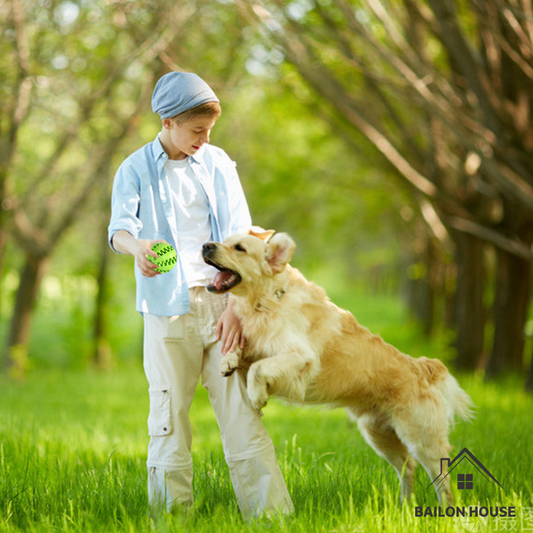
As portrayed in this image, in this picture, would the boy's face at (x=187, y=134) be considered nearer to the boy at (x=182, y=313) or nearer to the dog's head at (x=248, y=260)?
the boy at (x=182, y=313)

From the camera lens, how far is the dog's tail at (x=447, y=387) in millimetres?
4621

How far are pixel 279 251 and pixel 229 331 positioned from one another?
1.77ft

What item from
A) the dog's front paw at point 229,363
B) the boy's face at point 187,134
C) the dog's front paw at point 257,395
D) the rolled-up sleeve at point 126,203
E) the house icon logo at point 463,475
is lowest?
the house icon logo at point 463,475

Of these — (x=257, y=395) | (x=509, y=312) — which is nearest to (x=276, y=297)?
(x=257, y=395)

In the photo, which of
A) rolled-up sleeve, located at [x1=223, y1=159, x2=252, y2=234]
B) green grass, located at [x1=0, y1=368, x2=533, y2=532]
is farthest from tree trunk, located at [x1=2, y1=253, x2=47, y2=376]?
rolled-up sleeve, located at [x1=223, y1=159, x2=252, y2=234]

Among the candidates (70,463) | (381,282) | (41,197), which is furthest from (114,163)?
(381,282)

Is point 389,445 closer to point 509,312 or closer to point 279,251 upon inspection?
point 279,251

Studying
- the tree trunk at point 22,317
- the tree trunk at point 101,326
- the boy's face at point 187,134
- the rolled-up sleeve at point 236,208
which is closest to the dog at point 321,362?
the rolled-up sleeve at point 236,208

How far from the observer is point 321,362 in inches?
165

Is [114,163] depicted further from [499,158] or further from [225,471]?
[225,471]

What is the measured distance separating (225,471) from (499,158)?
5.85 meters

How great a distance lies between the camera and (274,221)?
23.8 m

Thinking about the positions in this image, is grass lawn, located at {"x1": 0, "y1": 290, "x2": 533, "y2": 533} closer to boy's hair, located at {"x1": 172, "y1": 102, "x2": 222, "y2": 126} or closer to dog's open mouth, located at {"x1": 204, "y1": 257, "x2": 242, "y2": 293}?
dog's open mouth, located at {"x1": 204, "y1": 257, "x2": 242, "y2": 293}

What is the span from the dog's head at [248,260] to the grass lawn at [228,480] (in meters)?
0.90
